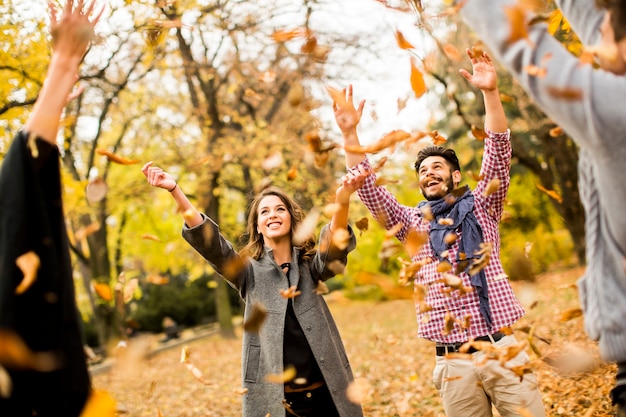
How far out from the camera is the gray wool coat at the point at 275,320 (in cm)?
280

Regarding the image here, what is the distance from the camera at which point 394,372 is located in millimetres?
7488

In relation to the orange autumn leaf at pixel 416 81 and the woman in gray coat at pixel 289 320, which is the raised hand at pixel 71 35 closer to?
the woman in gray coat at pixel 289 320

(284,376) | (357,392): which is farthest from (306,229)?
(357,392)

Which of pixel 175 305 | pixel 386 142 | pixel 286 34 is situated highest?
pixel 286 34

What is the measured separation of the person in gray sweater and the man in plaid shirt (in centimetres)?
105

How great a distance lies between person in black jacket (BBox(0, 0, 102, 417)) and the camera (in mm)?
1537

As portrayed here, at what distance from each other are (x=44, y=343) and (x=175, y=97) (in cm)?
1600

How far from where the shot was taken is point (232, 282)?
121 inches

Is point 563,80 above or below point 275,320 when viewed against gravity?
above

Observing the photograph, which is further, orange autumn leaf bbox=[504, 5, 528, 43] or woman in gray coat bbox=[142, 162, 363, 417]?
woman in gray coat bbox=[142, 162, 363, 417]

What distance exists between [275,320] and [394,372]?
5.05m

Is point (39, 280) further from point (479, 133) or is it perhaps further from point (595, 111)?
point (479, 133)

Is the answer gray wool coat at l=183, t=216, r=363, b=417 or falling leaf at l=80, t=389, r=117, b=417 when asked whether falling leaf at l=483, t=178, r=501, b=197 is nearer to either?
gray wool coat at l=183, t=216, r=363, b=417

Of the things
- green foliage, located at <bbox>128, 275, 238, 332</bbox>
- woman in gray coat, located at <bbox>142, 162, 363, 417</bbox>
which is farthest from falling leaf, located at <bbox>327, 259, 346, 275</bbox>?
green foliage, located at <bbox>128, 275, 238, 332</bbox>
